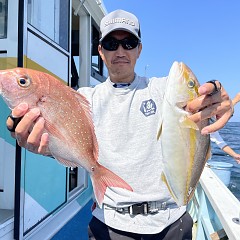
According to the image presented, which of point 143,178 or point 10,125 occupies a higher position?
point 10,125

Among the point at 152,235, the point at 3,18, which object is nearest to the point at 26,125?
the point at 152,235

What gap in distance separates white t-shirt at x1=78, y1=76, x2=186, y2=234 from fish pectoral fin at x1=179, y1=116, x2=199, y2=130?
40 cm

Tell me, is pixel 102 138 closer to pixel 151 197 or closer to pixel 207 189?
pixel 151 197

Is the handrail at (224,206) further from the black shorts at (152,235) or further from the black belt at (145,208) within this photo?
the black belt at (145,208)

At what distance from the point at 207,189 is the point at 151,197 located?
1.50 m

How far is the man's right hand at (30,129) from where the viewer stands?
1276 mm

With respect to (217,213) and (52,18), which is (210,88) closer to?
(217,213)

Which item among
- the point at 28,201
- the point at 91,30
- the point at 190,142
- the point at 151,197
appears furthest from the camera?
the point at 91,30

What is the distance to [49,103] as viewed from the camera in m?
1.32

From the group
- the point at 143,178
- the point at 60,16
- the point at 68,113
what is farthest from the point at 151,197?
the point at 60,16

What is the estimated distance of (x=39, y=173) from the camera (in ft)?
8.45

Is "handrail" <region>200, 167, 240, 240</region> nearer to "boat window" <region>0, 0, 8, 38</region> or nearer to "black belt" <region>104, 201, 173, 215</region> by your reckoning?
"black belt" <region>104, 201, 173, 215</region>

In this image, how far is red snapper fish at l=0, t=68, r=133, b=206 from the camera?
49.7 inches

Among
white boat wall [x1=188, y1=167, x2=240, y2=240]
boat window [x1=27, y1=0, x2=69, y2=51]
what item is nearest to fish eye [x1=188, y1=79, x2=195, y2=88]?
white boat wall [x1=188, y1=167, x2=240, y2=240]
